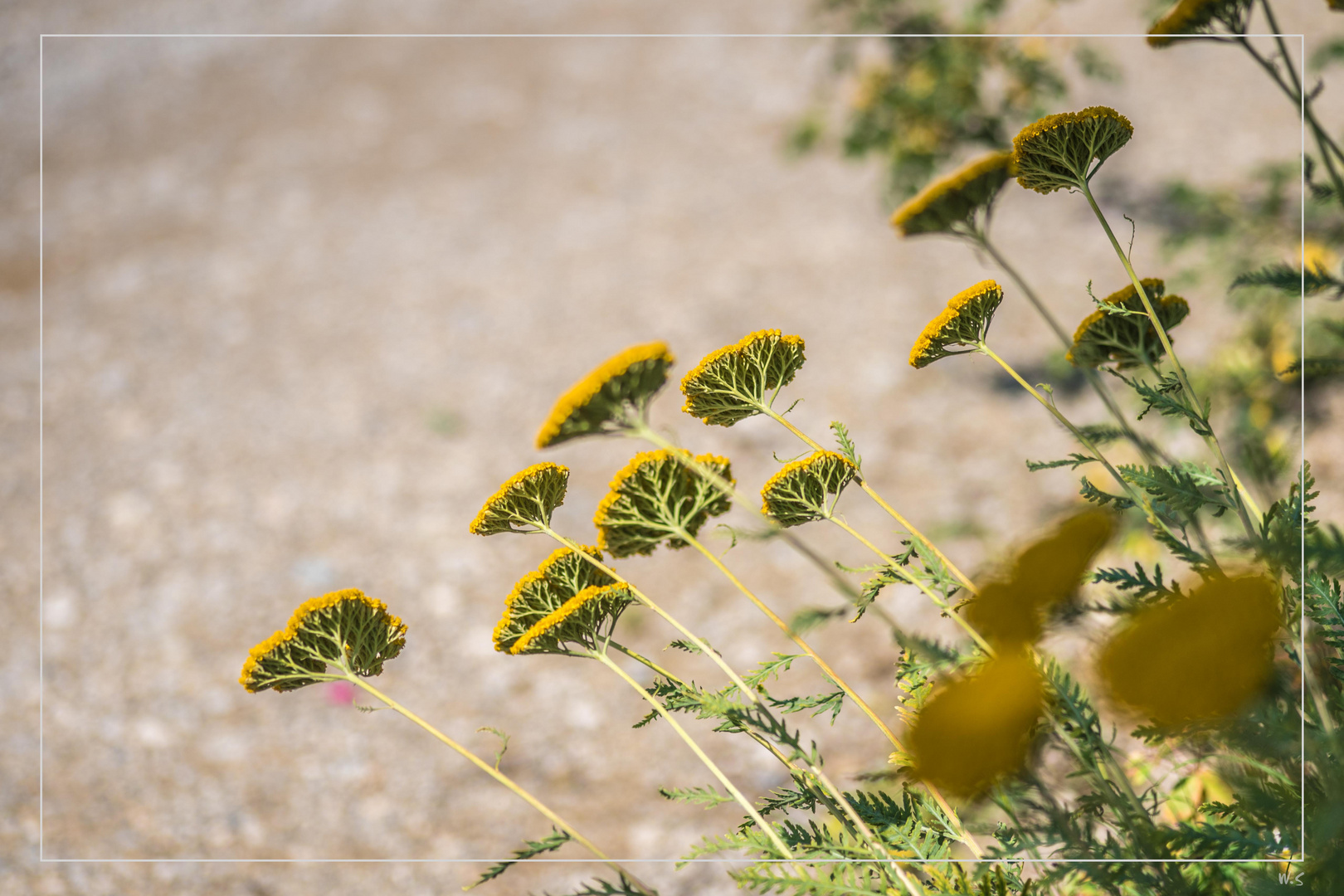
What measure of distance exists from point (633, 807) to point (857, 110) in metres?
2.32

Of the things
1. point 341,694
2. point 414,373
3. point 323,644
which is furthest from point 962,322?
point 414,373

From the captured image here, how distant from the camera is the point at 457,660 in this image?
263cm

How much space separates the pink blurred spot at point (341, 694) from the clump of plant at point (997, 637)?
1.69 m

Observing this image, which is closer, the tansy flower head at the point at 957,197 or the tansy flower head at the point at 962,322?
the tansy flower head at the point at 962,322

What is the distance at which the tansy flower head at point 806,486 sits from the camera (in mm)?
867

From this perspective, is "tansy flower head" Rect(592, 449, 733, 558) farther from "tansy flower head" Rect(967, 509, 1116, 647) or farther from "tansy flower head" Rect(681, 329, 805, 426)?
"tansy flower head" Rect(967, 509, 1116, 647)

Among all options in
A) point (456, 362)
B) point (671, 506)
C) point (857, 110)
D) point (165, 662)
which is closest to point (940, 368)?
point (857, 110)

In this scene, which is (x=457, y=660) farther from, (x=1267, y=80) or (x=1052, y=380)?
(x=1267, y=80)

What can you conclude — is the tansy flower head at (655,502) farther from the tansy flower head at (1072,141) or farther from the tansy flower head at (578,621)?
the tansy flower head at (1072,141)

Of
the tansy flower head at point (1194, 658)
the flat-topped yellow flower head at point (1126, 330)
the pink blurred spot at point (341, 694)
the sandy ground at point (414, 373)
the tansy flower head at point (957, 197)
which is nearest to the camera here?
the tansy flower head at point (1194, 658)

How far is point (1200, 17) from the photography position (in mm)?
1070

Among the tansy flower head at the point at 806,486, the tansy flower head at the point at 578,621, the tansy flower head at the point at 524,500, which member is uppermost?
the tansy flower head at the point at 524,500

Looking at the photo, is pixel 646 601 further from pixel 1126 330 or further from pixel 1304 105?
pixel 1304 105

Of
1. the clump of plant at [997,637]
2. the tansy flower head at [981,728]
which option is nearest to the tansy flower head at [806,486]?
the clump of plant at [997,637]
